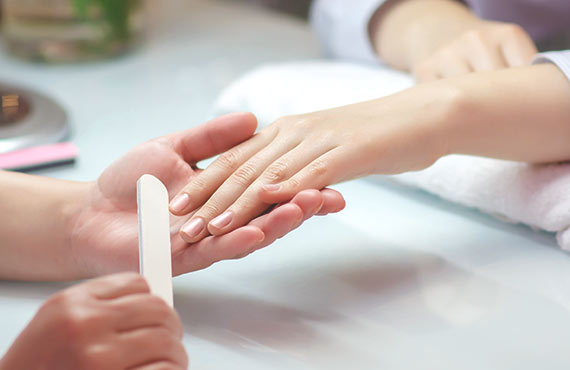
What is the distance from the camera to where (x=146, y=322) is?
0.98 ft

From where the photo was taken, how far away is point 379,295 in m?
0.44

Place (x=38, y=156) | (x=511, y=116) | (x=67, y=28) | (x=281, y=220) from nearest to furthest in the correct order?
(x=281, y=220) < (x=511, y=116) < (x=38, y=156) < (x=67, y=28)

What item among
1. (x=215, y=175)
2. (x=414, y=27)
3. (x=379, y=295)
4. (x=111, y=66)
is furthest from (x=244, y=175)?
(x=111, y=66)

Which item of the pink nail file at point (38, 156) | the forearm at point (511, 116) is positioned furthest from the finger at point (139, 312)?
the pink nail file at point (38, 156)

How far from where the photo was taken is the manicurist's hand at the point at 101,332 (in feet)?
0.93

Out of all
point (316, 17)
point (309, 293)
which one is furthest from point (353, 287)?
point (316, 17)

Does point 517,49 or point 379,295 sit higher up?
point 517,49

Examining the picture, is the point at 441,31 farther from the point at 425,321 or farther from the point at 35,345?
the point at 35,345

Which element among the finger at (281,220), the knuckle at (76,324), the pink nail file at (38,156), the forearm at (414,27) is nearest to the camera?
the knuckle at (76,324)

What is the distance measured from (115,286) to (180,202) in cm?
13

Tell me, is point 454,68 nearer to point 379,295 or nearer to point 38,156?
point 379,295

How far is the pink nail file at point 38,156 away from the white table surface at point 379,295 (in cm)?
1

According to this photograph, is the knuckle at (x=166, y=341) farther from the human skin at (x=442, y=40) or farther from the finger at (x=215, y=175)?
the human skin at (x=442, y=40)

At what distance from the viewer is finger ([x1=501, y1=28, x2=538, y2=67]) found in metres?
0.63
